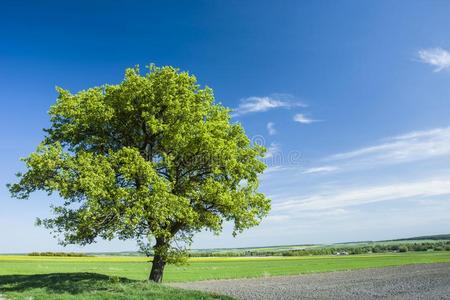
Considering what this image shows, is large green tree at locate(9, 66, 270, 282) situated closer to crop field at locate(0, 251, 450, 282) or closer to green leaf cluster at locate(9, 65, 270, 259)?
green leaf cluster at locate(9, 65, 270, 259)

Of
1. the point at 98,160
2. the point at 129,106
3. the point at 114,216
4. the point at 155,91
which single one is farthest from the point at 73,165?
the point at 155,91

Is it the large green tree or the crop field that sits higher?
the large green tree

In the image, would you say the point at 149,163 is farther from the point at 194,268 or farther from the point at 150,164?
the point at 194,268

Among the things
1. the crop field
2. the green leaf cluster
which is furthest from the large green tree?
the crop field

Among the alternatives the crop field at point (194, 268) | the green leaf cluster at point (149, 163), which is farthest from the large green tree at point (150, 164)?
the crop field at point (194, 268)

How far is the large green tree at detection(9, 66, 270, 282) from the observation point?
27.1m

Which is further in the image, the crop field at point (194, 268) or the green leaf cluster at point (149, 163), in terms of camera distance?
the crop field at point (194, 268)

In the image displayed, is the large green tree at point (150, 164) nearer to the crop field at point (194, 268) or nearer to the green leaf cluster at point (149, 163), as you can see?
the green leaf cluster at point (149, 163)

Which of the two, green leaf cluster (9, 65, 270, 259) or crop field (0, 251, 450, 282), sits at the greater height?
green leaf cluster (9, 65, 270, 259)

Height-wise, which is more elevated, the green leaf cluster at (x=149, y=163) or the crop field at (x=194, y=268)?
the green leaf cluster at (x=149, y=163)

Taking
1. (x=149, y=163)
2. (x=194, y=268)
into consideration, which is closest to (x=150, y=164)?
(x=149, y=163)

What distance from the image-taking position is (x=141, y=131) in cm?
3284

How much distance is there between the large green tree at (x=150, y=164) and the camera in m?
27.1

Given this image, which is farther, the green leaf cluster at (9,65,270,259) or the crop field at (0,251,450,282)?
the crop field at (0,251,450,282)
